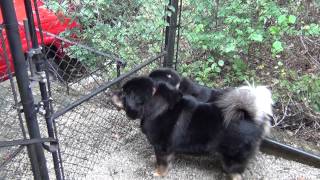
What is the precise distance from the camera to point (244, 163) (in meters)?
3.12

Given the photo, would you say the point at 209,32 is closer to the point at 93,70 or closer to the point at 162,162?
the point at 93,70

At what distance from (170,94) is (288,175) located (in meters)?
1.36

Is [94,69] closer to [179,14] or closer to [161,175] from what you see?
[179,14]

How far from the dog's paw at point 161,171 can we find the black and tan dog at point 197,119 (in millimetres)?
175

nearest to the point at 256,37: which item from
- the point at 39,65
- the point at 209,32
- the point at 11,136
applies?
the point at 209,32

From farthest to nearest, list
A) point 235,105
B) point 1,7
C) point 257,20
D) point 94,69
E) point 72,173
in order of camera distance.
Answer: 1. point 94,69
2. point 257,20
3. point 72,173
4. point 235,105
5. point 1,7

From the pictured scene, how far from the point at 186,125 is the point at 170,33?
111cm

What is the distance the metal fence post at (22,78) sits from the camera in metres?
1.93

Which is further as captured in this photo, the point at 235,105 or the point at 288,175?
the point at 288,175

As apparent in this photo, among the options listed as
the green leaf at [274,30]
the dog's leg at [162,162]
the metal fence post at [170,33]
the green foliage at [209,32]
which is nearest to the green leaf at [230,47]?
the green foliage at [209,32]

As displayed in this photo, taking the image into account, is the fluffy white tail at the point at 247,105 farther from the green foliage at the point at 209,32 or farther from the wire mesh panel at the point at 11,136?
the wire mesh panel at the point at 11,136

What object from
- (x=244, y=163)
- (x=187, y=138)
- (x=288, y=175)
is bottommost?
(x=288, y=175)

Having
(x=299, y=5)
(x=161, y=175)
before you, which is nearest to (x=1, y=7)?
(x=161, y=175)

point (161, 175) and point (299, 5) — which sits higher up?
point (299, 5)
